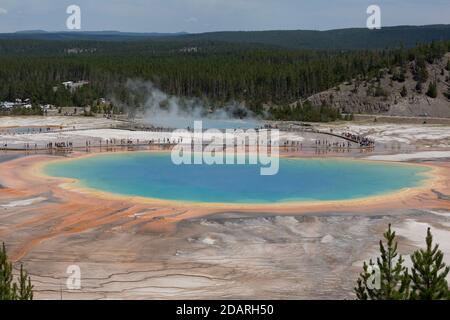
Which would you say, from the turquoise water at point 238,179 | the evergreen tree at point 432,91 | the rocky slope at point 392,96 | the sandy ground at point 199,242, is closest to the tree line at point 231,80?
the rocky slope at point 392,96

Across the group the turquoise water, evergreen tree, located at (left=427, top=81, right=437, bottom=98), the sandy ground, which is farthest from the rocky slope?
the sandy ground

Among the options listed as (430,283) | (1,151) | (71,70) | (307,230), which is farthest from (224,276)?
(71,70)

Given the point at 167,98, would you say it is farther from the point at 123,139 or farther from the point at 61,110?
the point at 123,139

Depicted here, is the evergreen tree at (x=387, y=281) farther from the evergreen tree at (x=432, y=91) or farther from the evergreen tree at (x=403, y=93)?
the evergreen tree at (x=432, y=91)

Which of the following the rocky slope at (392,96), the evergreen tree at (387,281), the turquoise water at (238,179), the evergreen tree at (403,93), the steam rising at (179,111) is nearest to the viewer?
the evergreen tree at (387,281)

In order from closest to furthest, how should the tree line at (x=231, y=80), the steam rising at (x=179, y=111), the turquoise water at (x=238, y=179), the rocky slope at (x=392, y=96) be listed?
1. the turquoise water at (x=238, y=179)
2. the steam rising at (x=179, y=111)
3. the rocky slope at (x=392, y=96)
4. the tree line at (x=231, y=80)

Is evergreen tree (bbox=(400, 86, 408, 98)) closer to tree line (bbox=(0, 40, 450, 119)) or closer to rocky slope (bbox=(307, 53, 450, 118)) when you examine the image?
rocky slope (bbox=(307, 53, 450, 118))
